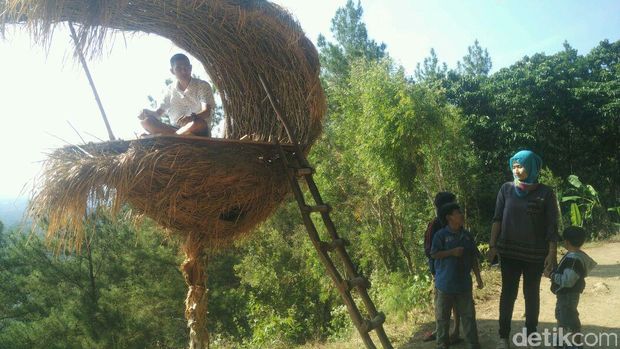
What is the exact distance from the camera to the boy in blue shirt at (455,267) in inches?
133

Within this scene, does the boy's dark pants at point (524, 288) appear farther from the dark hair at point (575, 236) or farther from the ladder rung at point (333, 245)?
the ladder rung at point (333, 245)

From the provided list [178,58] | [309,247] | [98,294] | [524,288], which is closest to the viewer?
[524,288]

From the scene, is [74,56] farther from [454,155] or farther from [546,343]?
[454,155]

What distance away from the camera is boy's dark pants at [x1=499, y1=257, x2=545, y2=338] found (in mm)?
3225

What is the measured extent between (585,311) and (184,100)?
14.9 feet

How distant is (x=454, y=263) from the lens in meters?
3.40

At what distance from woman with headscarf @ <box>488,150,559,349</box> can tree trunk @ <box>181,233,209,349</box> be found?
219 cm

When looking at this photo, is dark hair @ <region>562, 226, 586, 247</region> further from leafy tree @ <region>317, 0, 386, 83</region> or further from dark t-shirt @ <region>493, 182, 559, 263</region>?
leafy tree @ <region>317, 0, 386, 83</region>

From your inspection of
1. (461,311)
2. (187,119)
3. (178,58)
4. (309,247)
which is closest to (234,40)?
(178,58)

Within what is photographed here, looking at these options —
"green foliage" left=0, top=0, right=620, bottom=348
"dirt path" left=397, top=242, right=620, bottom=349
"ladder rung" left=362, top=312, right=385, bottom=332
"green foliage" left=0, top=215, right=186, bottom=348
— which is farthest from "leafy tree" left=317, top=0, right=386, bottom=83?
"ladder rung" left=362, top=312, right=385, bottom=332

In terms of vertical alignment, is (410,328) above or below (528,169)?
below

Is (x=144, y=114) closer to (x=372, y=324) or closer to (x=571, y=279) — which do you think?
(x=372, y=324)

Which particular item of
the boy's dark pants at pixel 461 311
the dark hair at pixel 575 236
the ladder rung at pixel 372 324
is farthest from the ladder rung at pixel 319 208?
the dark hair at pixel 575 236

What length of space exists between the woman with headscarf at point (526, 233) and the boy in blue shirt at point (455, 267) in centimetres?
20
